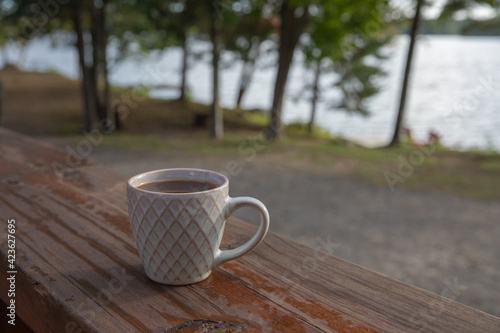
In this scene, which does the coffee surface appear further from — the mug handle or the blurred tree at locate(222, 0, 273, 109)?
the blurred tree at locate(222, 0, 273, 109)

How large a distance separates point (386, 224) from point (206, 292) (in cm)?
417

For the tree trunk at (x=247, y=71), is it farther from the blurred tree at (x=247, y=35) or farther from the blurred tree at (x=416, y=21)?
the blurred tree at (x=416, y=21)

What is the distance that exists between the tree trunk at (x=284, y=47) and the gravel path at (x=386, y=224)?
2.55 metres

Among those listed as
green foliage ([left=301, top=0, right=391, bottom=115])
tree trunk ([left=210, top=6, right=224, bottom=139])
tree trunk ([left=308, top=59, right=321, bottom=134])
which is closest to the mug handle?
green foliage ([left=301, top=0, right=391, bottom=115])

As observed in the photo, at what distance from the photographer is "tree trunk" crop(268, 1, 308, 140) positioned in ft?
28.7

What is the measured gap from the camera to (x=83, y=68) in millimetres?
8766

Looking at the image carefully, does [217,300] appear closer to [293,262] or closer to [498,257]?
[293,262]

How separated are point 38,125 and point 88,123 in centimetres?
154

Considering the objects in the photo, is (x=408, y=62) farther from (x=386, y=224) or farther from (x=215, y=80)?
(x=386, y=224)

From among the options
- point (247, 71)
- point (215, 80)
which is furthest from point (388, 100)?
point (215, 80)

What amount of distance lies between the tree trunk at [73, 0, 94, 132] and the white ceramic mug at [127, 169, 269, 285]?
8.60 metres

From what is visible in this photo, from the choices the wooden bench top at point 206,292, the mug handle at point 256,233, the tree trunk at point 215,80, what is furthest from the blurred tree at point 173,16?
the mug handle at point 256,233

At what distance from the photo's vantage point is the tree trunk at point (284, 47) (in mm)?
8750

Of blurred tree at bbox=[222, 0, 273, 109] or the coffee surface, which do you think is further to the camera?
blurred tree at bbox=[222, 0, 273, 109]
